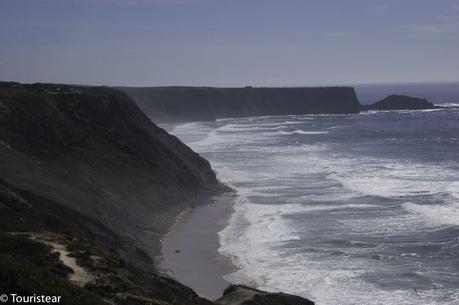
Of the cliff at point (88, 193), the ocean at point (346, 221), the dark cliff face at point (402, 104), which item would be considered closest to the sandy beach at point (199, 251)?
the ocean at point (346, 221)

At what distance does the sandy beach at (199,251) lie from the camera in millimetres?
27359

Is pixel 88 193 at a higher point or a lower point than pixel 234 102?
lower

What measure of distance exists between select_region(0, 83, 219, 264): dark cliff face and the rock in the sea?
11.9 metres

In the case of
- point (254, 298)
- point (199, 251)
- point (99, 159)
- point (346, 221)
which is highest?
point (99, 159)

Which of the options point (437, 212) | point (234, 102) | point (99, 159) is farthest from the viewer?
point (234, 102)

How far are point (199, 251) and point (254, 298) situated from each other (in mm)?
14020

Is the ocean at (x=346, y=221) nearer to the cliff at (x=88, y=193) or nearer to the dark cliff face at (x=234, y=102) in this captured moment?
the cliff at (x=88, y=193)

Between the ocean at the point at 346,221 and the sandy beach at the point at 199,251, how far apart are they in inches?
26.8

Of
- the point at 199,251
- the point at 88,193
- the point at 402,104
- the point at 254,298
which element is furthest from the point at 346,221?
the point at 402,104

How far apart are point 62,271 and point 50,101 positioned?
Result: 2990 centimetres

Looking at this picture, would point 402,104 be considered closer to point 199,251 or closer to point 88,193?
point 88,193

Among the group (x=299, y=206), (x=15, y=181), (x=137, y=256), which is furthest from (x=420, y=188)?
(x=15, y=181)

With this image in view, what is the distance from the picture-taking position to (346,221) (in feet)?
121

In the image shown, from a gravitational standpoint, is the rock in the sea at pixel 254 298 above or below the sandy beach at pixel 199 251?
above
